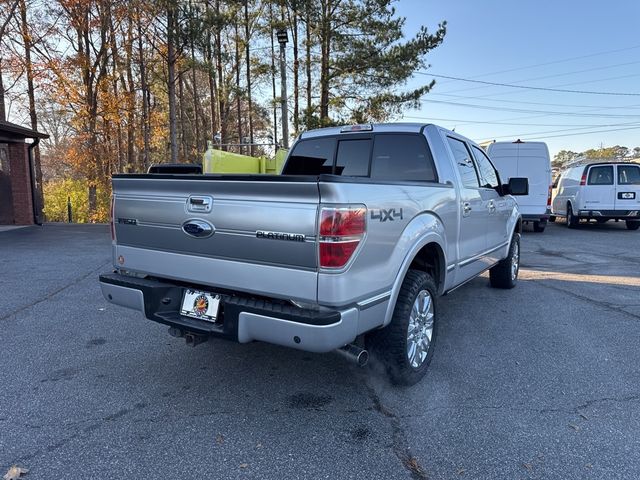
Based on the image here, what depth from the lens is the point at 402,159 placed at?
4266mm

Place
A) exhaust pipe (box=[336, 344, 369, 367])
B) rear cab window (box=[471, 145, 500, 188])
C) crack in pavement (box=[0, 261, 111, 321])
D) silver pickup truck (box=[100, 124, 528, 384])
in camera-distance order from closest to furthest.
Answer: silver pickup truck (box=[100, 124, 528, 384]) → exhaust pipe (box=[336, 344, 369, 367]) → rear cab window (box=[471, 145, 500, 188]) → crack in pavement (box=[0, 261, 111, 321])

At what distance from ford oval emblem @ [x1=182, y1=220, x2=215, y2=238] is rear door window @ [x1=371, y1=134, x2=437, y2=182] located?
1980 millimetres

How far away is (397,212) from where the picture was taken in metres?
2.97

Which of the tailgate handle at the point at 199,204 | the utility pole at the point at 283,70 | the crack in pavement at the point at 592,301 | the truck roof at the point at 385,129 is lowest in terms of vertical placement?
the crack in pavement at the point at 592,301

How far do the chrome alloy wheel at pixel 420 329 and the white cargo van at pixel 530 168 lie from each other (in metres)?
10.5

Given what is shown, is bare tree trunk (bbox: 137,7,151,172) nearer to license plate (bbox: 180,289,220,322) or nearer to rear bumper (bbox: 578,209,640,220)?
rear bumper (bbox: 578,209,640,220)

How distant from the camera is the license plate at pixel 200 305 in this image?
9.53 ft

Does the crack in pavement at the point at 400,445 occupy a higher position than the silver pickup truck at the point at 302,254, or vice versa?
the silver pickup truck at the point at 302,254

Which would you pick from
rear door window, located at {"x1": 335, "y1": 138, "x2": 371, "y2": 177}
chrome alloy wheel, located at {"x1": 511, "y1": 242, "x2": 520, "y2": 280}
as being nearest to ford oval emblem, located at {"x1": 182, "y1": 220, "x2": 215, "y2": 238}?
rear door window, located at {"x1": 335, "y1": 138, "x2": 371, "y2": 177}

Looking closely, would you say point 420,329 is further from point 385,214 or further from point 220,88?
point 220,88

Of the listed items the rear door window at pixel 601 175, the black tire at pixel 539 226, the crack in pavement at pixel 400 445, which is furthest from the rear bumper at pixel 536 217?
the crack in pavement at pixel 400 445

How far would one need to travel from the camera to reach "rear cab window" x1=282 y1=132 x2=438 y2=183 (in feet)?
13.6

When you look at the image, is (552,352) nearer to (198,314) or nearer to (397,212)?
(397,212)

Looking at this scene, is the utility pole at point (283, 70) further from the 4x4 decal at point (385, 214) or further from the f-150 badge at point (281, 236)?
the f-150 badge at point (281, 236)
